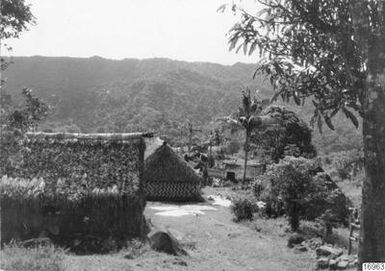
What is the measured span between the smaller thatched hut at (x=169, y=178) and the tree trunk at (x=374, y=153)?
66.2 feet

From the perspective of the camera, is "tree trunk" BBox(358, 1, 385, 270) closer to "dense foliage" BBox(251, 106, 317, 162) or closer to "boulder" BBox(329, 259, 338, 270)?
"boulder" BBox(329, 259, 338, 270)

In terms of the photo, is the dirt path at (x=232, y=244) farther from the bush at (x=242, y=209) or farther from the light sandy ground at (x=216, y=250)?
the bush at (x=242, y=209)

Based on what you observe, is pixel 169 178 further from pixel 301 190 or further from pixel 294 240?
pixel 294 240

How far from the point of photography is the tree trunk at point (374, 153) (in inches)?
170

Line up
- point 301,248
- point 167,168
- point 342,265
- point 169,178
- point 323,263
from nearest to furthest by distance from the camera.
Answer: point 342,265 < point 323,263 < point 301,248 < point 167,168 < point 169,178

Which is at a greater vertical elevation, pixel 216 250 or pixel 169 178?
pixel 169 178

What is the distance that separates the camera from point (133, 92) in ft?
322

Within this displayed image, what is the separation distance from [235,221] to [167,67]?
341ft

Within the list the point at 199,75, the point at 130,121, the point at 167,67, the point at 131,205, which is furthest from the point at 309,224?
the point at 167,67

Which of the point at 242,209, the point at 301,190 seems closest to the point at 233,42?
the point at 301,190

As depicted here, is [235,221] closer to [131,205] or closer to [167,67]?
[131,205]

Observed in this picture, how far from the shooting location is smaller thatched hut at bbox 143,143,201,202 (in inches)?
968

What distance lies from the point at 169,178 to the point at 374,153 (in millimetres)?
20698

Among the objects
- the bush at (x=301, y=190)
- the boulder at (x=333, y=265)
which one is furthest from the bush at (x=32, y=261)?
the bush at (x=301, y=190)
